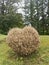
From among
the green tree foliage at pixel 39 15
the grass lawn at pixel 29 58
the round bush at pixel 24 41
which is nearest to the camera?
the grass lawn at pixel 29 58

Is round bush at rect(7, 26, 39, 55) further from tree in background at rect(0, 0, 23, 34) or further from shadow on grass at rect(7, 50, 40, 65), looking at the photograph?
tree in background at rect(0, 0, 23, 34)

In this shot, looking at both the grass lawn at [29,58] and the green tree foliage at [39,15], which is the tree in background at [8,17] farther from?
the grass lawn at [29,58]

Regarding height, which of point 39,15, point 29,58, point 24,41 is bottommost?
point 39,15

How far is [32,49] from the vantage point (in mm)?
9070

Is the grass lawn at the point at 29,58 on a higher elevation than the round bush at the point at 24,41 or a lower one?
lower

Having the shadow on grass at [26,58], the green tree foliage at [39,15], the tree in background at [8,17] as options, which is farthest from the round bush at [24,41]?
the green tree foliage at [39,15]

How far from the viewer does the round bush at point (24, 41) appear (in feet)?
29.1

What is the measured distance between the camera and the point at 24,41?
350 inches

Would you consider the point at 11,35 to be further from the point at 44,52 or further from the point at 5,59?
the point at 44,52

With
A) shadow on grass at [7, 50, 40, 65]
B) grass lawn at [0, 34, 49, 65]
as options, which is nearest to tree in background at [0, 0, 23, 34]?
grass lawn at [0, 34, 49, 65]

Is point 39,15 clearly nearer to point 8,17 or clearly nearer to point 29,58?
point 8,17

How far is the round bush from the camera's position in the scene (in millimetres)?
8883

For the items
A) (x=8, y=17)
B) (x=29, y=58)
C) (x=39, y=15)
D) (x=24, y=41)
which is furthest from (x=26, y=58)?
(x=39, y=15)

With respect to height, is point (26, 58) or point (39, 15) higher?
point (26, 58)
